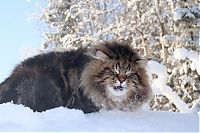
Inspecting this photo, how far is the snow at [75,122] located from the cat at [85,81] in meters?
0.60

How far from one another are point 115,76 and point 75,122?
136 cm

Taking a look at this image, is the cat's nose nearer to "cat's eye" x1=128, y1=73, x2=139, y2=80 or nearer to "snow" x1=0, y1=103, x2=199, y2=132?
"cat's eye" x1=128, y1=73, x2=139, y2=80

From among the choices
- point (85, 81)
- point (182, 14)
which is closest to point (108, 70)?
point (85, 81)

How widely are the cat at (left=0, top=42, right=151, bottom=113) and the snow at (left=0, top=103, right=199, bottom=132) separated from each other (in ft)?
1.95

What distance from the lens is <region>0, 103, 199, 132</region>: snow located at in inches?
153

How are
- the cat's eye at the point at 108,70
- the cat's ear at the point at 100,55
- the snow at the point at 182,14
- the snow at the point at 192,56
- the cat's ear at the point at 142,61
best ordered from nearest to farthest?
the cat's eye at the point at 108,70
the cat's ear at the point at 100,55
the cat's ear at the point at 142,61
the snow at the point at 192,56
the snow at the point at 182,14

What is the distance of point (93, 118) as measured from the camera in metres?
4.81

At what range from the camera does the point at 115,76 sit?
5473 millimetres

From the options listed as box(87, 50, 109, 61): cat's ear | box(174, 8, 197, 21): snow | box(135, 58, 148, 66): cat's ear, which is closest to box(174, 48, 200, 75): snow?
box(174, 8, 197, 21): snow

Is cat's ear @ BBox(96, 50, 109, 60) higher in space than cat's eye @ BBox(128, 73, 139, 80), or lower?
higher

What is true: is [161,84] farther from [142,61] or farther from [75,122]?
[75,122]

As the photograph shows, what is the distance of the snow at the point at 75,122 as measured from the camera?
388 centimetres

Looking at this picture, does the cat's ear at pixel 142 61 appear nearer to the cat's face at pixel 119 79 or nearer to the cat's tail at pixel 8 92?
the cat's face at pixel 119 79

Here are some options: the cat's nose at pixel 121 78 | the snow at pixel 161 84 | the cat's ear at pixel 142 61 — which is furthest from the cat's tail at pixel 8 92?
the snow at pixel 161 84
